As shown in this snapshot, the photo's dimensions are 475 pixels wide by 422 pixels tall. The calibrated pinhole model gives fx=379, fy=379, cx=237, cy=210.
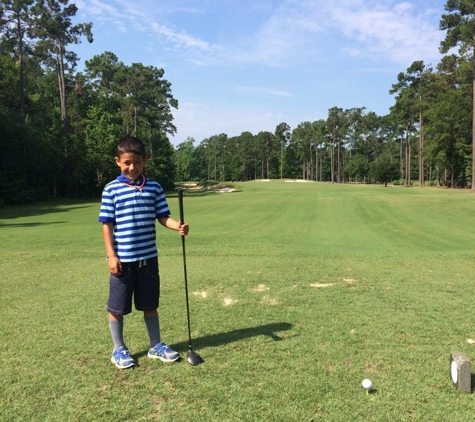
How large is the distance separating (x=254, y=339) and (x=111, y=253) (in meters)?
1.64

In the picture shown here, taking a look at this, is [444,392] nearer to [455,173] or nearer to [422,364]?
[422,364]

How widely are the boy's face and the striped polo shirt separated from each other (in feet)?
0.21

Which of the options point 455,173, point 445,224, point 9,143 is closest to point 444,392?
point 445,224

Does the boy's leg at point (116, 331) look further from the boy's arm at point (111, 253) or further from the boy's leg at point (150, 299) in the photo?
the boy's arm at point (111, 253)

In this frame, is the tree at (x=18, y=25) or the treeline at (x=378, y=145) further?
the treeline at (x=378, y=145)

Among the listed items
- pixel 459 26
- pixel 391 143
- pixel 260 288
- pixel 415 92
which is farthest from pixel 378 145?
pixel 260 288

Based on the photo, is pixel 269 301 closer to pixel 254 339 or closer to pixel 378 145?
pixel 254 339

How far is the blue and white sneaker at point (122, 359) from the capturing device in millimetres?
3230

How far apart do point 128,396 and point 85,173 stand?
123 feet

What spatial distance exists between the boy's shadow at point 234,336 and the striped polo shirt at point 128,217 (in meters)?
0.97

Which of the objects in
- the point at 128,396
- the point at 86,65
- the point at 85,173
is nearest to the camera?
the point at 128,396

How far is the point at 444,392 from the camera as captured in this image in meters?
2.81

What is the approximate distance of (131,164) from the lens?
135 inches

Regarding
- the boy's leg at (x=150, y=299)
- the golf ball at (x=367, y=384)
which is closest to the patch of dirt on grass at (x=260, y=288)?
the boy's leg at (x=150, y=299)
